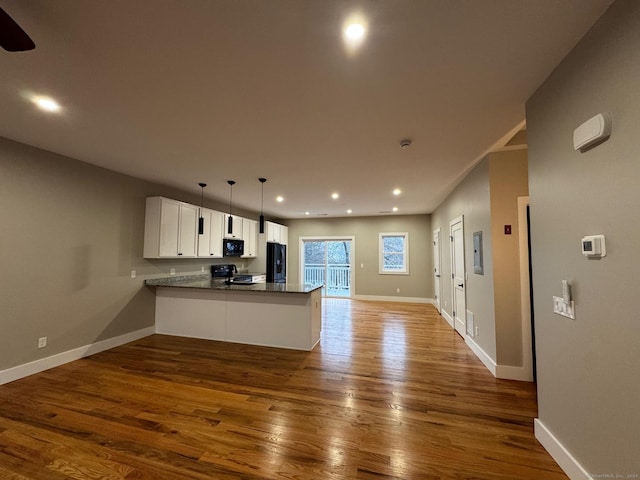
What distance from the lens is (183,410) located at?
2.36m

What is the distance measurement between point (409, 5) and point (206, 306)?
4.54 meters

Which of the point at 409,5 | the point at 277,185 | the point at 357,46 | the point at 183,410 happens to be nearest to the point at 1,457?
the point at 183,410

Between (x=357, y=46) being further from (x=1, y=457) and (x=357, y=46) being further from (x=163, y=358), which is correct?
(x=163, y=358)

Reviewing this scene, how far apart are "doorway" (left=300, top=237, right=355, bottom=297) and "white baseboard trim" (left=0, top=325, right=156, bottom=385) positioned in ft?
16.9

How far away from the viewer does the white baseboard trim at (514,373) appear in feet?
9.71

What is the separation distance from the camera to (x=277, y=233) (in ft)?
26.0

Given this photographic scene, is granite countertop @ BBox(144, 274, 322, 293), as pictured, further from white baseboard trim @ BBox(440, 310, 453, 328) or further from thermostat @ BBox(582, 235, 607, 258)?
thermostat @ BBox(582, 235, 607, 258)

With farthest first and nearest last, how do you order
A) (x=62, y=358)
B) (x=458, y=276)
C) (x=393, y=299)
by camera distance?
(x=393, y=299)
(x=458, y=276)
(x=62, y=358)

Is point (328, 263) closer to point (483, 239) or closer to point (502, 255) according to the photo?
point (483, 239)

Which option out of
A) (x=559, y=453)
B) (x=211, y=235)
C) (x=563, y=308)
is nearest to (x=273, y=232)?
(x=211, y=235)

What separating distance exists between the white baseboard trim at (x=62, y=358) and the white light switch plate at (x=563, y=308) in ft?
16.9

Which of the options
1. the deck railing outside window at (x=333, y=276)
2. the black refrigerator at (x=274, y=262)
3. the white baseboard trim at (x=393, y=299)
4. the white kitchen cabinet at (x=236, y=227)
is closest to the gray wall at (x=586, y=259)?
the white kitchen cabinet at (x=236, y=227)

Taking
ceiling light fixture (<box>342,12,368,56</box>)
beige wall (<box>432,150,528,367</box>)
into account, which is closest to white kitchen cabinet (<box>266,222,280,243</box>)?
beige wall (<box>432,150,528,367</box>)

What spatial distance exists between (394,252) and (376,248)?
21.8 inches
